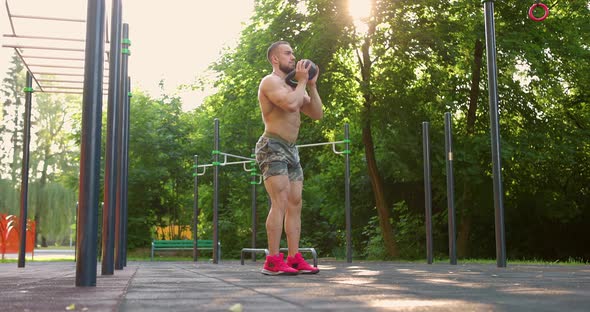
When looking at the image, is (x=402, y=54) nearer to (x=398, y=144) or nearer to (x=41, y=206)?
(x=398, y=144)

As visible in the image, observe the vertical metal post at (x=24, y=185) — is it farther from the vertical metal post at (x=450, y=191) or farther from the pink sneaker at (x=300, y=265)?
the vertical metal post at (x=450, y=191)

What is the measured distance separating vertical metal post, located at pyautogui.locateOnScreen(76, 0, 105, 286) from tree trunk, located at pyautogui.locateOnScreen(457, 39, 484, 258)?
13.8 m

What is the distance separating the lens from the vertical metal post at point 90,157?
3383 mm

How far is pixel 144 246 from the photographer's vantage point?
2419 centimetres

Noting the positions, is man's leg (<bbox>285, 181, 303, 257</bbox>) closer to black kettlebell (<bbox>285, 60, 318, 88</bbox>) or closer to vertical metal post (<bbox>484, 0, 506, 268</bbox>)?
black kettlebell (<bbox>285, 60, 318, 88</bbox>)

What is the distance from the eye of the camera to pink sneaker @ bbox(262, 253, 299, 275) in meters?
5.07

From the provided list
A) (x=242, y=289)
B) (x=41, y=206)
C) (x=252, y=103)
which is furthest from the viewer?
(x=41, y=206)

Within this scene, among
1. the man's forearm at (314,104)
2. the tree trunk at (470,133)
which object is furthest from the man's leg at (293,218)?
the tree trunk at (470,133)

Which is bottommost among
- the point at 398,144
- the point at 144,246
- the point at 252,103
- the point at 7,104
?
the point at 144,246

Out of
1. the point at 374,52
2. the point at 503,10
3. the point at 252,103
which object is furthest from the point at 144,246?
the point at 503,10

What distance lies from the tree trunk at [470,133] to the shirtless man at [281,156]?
11.7 meters

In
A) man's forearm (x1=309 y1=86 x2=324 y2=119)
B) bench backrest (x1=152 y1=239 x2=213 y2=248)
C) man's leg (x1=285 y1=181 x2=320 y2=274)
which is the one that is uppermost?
man's forearm (x1=309 y1=86 x2=324 y2=119)

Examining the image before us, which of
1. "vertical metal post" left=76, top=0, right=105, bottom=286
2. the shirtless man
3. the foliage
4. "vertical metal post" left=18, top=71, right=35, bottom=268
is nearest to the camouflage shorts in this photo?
the shirtless man

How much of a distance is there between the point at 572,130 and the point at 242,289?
1549cm
